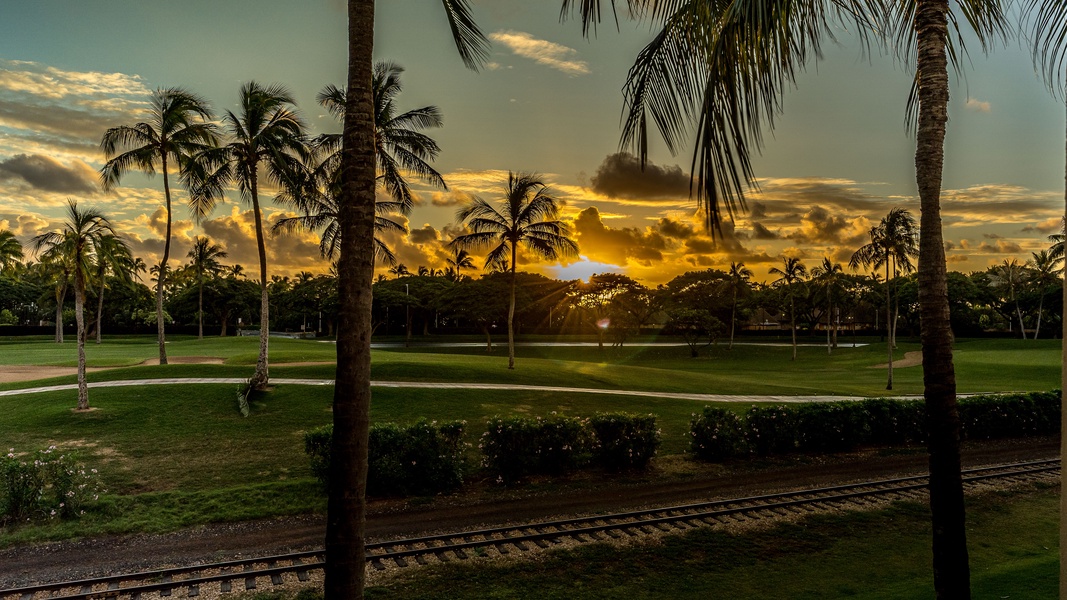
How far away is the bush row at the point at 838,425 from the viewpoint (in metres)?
17.8

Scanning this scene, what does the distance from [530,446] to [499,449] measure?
0.76m

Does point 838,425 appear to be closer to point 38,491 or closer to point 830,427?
point 830,427

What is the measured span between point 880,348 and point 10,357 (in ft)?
243

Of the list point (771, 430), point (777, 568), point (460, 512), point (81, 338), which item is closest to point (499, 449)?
point (460, 512)

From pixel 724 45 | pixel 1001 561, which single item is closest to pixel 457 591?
pixel 724 45

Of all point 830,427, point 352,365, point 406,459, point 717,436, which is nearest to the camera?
point 352,365

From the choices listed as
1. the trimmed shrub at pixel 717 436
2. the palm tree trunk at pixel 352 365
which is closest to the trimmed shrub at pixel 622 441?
the trimmed shrub at pixel 717 436

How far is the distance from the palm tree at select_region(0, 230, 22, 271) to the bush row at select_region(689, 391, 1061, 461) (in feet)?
232

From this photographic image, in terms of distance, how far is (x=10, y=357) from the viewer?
41750 millimetres

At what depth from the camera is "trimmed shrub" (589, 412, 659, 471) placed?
53.6ft

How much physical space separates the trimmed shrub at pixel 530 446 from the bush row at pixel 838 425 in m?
4.09

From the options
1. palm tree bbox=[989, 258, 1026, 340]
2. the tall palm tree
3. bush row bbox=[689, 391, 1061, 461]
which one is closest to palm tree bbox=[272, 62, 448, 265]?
the tall palm tree

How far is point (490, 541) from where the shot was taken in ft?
35.0

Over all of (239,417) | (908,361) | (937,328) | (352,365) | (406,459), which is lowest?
(908,361)
